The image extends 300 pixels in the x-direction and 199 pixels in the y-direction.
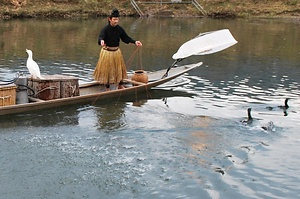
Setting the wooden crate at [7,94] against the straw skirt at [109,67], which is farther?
the straw skirt at [109,67]

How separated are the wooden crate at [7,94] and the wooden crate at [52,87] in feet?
2.51

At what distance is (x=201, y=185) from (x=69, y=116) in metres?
4.07

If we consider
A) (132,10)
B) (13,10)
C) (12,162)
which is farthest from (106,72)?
(132,10)

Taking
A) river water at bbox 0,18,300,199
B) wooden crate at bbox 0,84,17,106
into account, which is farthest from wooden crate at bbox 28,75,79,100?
wooden crate at bbox 0,84,17,106

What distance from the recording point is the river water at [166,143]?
22.9 feet

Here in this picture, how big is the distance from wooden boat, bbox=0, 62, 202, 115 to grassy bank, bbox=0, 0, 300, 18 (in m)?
23.6

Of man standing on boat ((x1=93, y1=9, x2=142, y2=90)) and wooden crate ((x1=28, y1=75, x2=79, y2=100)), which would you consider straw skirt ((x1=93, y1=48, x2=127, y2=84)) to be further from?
wooden crate ((x1=28, y1=75, x2=79, y2=100))

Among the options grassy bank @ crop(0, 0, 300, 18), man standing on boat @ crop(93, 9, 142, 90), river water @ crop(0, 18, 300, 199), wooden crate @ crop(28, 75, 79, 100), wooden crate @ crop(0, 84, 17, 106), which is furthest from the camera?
grassy bank @ crop(0, 0, 300, 18)

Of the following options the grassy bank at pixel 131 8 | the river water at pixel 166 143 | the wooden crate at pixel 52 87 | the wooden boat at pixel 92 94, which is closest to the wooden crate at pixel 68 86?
the wooden crate at pixel 52 87

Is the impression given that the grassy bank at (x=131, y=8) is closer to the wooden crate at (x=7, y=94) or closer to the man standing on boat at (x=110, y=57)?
the man standing on boat at (x=110, y=57)

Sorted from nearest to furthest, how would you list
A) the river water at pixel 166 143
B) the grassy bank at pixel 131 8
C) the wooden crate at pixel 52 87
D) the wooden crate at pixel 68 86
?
1. the river water at pixel 166 143
2. the wooden crate at pixel 52 87
3. the wooden crate at pixel 68 86
4. the grassy bank at pixel 131 8

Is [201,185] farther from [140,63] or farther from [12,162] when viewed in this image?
[140,63]

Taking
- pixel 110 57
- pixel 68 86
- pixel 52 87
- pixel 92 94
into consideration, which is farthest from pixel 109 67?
pixel 52 87

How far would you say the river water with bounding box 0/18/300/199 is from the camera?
6.99m
